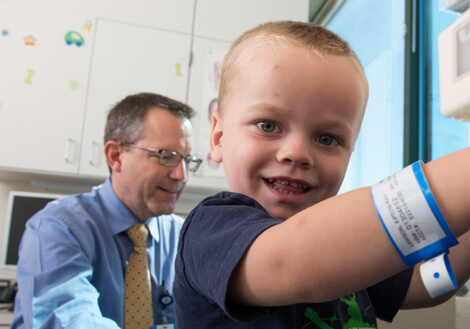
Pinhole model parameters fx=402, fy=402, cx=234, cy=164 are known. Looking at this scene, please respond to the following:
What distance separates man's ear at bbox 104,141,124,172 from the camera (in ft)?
5.74

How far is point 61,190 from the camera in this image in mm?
2576

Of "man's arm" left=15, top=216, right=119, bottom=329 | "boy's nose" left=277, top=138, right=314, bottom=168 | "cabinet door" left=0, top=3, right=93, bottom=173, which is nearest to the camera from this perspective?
"boy's nose" left=277, top=138, right=314, bottom=168

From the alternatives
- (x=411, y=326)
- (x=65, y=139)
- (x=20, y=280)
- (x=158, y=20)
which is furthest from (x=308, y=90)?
(x=158, y=20)

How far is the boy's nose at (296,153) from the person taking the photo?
489 mm

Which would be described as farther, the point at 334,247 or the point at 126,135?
the point at 126,135

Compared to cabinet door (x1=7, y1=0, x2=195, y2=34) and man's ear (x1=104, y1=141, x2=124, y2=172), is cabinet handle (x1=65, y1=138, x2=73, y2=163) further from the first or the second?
cabinet door (x1=7, y1=0, x2=195, y2=34)

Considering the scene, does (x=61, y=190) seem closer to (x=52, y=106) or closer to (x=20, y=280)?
(x=52, y=106)

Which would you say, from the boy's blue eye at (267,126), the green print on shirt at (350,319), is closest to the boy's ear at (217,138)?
the boy's blue eye at (267,126)

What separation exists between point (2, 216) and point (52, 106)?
2.89 ft

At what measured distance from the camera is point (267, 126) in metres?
0.51

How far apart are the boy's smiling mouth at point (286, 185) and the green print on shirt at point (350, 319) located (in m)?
0.15

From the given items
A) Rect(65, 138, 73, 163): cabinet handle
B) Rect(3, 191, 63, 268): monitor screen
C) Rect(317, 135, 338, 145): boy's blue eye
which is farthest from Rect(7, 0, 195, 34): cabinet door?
Rect(317, 135, 338, 145): boy's blue eye

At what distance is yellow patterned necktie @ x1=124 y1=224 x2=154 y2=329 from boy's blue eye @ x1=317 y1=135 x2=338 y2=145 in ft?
3.67

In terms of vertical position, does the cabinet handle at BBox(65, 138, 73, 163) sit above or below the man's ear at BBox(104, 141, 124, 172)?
above
